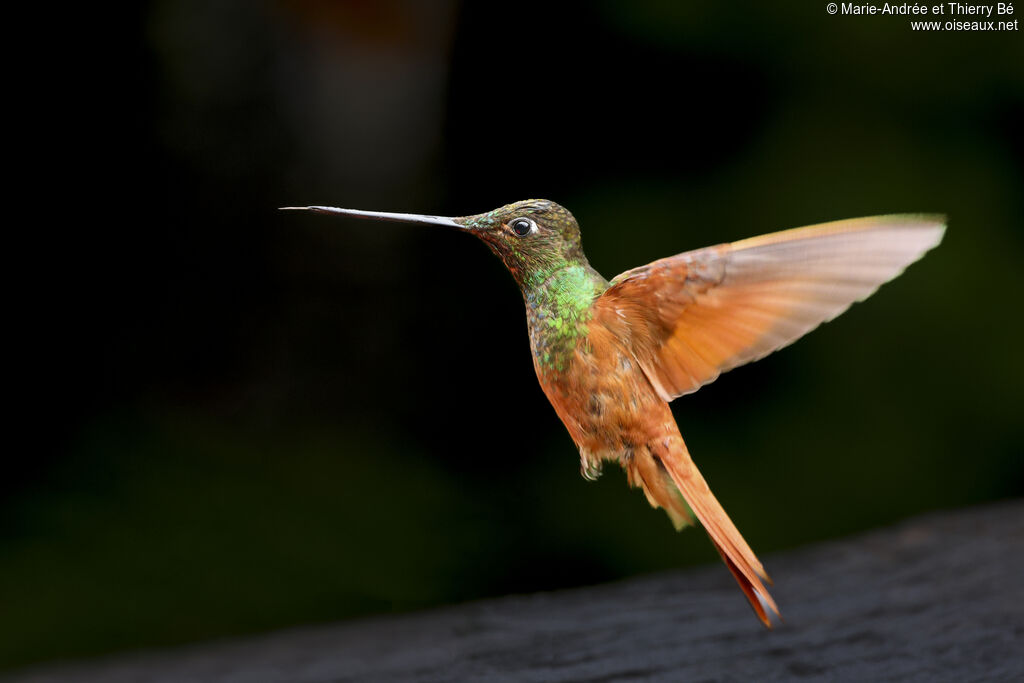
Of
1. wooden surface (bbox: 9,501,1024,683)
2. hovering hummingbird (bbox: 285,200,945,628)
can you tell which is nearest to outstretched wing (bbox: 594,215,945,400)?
hovering hummingbird (bbox: 285,200,945,628)

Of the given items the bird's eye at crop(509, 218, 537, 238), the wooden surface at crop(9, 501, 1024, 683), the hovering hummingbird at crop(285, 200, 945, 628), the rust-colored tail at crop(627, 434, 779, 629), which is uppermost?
the bird's eye at crop(509, 218, 537, 238)

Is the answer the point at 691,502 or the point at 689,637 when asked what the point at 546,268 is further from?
the point at 689,637

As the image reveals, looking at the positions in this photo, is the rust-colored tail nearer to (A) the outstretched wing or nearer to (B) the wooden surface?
(A) the outstretched wing

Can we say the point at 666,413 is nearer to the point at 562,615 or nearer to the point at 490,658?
the point at 490,658

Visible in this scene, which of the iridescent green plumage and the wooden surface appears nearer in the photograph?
the iridescent green plumage

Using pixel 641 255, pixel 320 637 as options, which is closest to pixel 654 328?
pixel 320 637

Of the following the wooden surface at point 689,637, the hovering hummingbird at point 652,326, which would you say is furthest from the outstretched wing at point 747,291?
the wooden surface at point 689,637

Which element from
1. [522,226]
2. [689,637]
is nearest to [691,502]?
[522,226]
